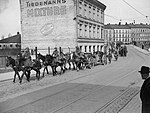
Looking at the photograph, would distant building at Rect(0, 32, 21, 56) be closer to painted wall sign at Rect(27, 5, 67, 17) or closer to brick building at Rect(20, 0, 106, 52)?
brick building at Rect(20, 0, 106, 52)

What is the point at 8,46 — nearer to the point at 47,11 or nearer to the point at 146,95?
the point at 146,95

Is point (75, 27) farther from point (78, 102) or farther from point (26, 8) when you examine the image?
point (78, 102)

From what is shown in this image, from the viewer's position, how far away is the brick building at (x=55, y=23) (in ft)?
97.4

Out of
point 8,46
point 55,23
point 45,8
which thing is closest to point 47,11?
point 45,8

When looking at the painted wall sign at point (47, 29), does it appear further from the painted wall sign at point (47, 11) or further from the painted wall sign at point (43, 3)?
the painted wall sign at point (43, 3)

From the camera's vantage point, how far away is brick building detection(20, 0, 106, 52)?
2967cm

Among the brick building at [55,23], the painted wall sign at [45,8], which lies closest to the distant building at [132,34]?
the brick building at [55,23]

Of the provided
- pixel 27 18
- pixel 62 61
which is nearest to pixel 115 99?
pixel 62 61

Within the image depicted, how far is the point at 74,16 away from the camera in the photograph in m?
29.5

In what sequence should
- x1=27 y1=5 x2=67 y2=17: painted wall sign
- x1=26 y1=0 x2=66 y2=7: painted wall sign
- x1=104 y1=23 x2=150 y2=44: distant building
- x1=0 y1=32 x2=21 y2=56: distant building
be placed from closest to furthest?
x1=0 y1=32 x2=21 y2=56: distant building < x1=104 y1=23 x2=150 y2=44: distant building < x1=27 y1=5 x2=67 y2=17: painted wall sign < x1=26 y1=0 x2=66 y2=7: painted wall sign

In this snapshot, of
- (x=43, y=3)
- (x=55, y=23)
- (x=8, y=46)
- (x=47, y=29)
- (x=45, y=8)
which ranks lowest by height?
(x=8, y=46)

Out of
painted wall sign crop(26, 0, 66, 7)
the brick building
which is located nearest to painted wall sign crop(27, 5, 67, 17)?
the brick building

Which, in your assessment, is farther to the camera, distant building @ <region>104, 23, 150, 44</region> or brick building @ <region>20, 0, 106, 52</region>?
brick building @ <region>20, 0, 106, 52</region>

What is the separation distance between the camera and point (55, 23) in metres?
30.6
